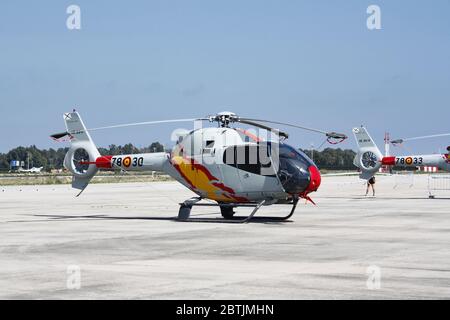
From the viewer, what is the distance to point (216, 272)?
13195 mm

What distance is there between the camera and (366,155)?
4538 cm

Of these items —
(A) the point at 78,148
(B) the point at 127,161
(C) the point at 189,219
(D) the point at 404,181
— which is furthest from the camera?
(D) the point at 404,181

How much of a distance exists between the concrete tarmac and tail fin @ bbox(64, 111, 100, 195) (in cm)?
222

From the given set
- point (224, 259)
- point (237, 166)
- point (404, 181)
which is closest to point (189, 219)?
point (237, 166)

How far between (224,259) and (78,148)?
14.8 metres

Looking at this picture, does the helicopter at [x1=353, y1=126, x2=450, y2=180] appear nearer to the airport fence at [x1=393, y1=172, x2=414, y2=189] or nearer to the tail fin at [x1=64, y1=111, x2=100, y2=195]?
the tail fin at [x1=64, y1=111, x2=100, y2=195]

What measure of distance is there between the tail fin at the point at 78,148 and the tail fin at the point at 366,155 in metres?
20.1

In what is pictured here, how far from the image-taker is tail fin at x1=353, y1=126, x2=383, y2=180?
147 ft

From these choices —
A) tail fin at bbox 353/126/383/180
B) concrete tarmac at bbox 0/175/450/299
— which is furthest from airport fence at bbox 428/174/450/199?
concrete tarmac at bbox 0/175/450/299

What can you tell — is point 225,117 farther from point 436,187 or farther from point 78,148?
point 436,187

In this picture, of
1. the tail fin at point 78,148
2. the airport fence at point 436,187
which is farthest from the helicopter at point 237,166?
the airport fence at point 436,187
